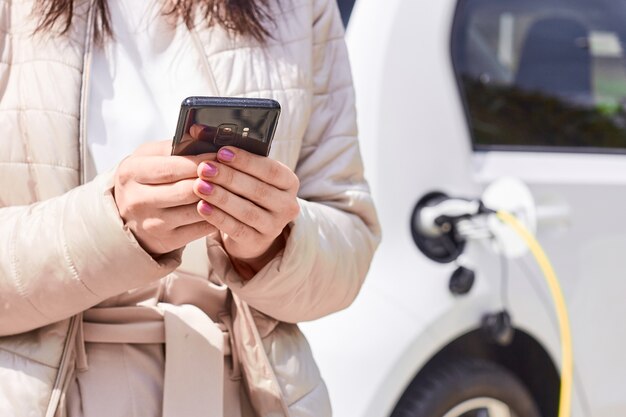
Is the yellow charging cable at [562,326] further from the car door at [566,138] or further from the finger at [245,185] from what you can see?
the finger at [245,185]

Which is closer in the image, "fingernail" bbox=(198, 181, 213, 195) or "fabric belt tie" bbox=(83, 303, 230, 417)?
"fingernail" bbox=(198, 181, 213, 195)

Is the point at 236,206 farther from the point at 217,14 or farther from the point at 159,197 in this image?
the point at 217,14

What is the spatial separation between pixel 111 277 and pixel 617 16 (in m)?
2.30

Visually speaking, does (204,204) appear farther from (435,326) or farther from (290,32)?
(435,326)

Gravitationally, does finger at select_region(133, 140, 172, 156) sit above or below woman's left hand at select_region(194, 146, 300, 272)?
above

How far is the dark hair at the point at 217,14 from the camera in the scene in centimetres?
141

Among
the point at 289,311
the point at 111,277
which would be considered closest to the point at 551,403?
the point at 289,311

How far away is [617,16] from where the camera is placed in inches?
123

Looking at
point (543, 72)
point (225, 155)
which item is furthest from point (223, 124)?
point (543, 72)

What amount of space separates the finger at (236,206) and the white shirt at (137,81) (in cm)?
28

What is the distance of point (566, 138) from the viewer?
9.54 ft

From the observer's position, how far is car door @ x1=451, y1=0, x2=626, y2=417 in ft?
8.60

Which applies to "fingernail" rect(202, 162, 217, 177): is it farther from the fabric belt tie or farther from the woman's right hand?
the fabric belt tie

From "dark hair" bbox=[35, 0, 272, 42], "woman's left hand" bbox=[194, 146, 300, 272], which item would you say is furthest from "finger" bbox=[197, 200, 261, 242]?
"dark hair" bbox=[35, 0, 272, 42]
